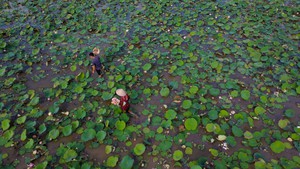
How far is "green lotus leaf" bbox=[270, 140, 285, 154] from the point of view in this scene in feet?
15.2

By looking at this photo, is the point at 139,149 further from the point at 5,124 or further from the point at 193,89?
the point at 5,124

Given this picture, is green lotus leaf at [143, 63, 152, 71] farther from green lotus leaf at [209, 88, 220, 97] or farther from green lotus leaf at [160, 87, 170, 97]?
green lotus leaf at [209, 88, 220, 97]

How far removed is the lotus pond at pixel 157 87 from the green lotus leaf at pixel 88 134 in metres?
0.02

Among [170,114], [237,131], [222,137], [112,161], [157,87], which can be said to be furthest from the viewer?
[157,87]

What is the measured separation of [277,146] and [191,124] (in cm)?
170

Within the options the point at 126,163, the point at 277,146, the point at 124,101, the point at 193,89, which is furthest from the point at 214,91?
the point at 126,163

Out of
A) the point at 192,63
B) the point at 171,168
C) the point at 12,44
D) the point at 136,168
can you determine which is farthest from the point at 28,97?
the point at 192,63

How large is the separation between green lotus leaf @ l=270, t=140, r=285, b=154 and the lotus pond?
0.02 meters

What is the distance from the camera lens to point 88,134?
5.10m

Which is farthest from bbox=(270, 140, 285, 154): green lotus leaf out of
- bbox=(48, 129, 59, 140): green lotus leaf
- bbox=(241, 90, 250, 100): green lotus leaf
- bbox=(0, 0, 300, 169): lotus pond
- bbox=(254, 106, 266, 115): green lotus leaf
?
bbox=(48, 129, 59, 140): green lotus leaf

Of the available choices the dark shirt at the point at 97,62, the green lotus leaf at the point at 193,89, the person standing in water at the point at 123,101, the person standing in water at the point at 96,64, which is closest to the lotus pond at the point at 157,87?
the green lotus leaf at the point at 193,89

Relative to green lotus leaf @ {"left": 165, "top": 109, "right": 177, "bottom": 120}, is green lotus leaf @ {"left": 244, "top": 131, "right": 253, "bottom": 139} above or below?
below

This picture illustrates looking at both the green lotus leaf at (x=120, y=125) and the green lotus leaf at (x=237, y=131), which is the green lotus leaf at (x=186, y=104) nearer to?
the green lotus leaf at (x=237, y=131)

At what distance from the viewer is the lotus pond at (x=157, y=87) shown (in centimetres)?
484
